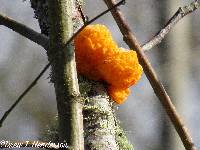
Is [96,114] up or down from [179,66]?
down

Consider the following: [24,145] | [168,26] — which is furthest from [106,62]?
[24,145]

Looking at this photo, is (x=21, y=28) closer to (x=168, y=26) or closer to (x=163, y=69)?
(x=168, y=26)

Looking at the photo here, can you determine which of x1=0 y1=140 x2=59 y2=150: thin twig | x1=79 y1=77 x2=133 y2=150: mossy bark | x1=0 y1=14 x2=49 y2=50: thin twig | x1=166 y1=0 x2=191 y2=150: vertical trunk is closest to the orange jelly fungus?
x1=79 y1=77 x2=133 y2=150: mossy bark

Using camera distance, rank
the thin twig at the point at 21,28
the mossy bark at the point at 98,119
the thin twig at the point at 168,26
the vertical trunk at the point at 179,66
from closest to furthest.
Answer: the thin twig at the point at 21,28 → the mossy bark at the point at 98,119 → the thin twig at the point at 168,26 → the vertical trunk at the point at 179,66

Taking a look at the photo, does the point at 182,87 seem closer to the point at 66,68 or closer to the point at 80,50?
the point at 80,50

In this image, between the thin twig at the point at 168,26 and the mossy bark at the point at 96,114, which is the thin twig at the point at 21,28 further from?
the thin twig at the point at 168,26

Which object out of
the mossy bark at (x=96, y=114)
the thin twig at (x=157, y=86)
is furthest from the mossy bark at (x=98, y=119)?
the thin twig at (x=157, y=86)
